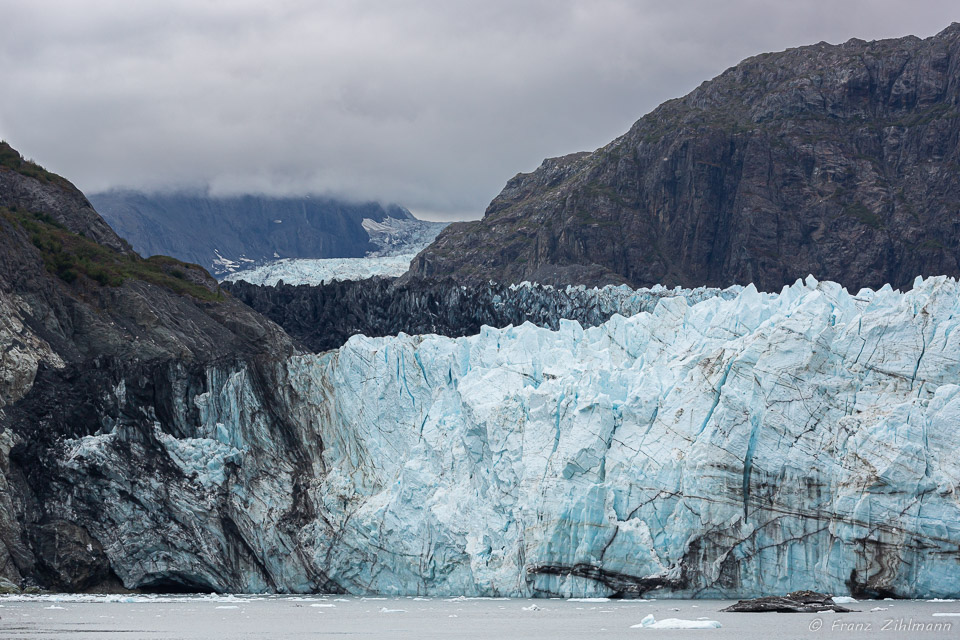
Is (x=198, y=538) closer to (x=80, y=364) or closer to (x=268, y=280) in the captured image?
(x=80, y=364)

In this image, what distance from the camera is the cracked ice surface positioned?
3069 centimetres

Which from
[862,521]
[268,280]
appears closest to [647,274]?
[268,280]

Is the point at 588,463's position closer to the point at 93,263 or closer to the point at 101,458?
the point at 101,458

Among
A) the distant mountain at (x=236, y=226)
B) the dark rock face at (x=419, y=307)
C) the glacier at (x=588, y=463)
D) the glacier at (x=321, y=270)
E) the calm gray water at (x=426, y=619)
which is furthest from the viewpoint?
the distant mountain at (x=236, y=226)

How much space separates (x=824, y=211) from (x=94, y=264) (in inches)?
2369

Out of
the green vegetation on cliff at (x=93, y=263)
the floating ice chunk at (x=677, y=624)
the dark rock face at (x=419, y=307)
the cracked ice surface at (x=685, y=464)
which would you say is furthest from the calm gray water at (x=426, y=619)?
the dark rock face at (x=419, y=307)

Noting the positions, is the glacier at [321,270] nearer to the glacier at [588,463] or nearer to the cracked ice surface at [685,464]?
the glacier at [588,463]

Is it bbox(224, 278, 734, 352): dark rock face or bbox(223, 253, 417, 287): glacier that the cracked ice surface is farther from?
bbox(223, 253, 417, 287): glacier

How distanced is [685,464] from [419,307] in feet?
110

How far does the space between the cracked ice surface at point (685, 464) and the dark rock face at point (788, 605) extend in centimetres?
118

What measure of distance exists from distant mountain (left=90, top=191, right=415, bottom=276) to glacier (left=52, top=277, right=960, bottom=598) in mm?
124996

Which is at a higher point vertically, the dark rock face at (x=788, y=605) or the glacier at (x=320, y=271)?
the glacier at (x=320, y=271)

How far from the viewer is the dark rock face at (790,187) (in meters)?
90.9

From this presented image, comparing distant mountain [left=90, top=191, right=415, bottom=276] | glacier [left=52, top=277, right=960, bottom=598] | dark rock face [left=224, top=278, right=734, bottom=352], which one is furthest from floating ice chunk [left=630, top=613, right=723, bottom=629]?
distant mountain [left=90, top=191, right=415, bottom=276]
